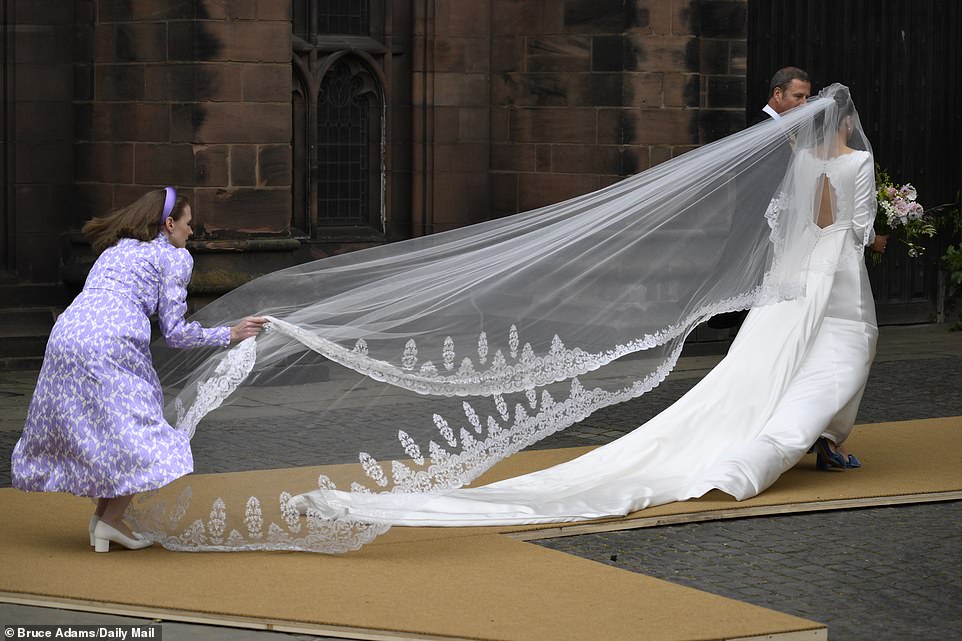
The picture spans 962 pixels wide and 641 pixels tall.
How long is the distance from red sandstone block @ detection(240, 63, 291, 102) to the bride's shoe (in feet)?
20.4

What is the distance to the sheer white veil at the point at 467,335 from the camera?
24.3 ft

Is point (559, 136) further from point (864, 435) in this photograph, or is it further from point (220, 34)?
point (864, 435)

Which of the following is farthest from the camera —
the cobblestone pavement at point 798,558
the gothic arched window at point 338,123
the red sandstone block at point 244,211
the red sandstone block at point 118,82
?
the gothic arched window at point 338,123

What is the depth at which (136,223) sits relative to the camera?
24.4ft

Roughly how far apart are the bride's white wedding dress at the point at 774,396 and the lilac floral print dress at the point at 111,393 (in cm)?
202

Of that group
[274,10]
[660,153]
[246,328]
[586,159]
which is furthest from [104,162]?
[246,328]

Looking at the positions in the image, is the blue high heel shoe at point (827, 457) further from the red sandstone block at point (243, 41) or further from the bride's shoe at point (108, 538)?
the red sandstone block at point (243, 41)

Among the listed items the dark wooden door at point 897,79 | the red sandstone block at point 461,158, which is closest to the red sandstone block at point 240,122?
the red sandstone block at point 461,158

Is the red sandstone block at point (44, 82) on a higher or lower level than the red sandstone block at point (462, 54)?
lower

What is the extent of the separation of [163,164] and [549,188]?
155 inches

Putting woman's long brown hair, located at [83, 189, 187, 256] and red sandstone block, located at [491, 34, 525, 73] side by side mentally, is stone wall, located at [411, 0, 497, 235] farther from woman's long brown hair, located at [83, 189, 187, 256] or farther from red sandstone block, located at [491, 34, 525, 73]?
woman's long brown hair, located at [83, 189, 187, 256]

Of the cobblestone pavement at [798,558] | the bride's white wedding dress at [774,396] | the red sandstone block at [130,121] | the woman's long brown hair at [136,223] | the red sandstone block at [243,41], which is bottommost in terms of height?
the cobblestone pavement at [798,558]

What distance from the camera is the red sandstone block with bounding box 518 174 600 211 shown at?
49.6 feet

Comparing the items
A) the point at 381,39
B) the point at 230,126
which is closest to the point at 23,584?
the point at 230,126
